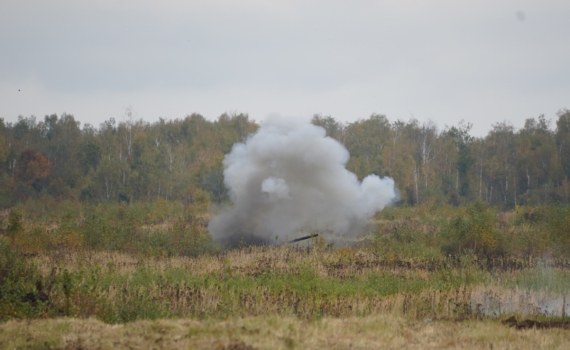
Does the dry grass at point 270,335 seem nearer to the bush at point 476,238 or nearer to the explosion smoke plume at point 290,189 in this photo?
the bush at point 476,238

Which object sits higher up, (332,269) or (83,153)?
(83,153)

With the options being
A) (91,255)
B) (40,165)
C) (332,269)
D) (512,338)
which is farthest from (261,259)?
(40,165)

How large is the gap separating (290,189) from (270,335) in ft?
69.0

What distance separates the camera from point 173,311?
1494cm

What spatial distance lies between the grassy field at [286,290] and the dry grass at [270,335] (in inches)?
1.5

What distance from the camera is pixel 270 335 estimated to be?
11359 millimetres

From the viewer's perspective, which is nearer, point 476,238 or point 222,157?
point 476,238

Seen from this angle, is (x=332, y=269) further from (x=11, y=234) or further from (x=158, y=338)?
(x=11, y=234)

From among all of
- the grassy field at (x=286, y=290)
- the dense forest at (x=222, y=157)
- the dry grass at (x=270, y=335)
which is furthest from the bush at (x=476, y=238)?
the dense forest at (x=222, y=157)

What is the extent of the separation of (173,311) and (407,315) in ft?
18.5

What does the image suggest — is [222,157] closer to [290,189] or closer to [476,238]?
[290,189]

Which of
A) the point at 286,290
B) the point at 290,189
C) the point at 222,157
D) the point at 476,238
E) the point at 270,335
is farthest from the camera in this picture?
the point at 222,157

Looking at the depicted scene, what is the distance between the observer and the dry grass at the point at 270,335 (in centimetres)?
1098

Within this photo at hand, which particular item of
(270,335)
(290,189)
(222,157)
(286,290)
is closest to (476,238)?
(290,189)
